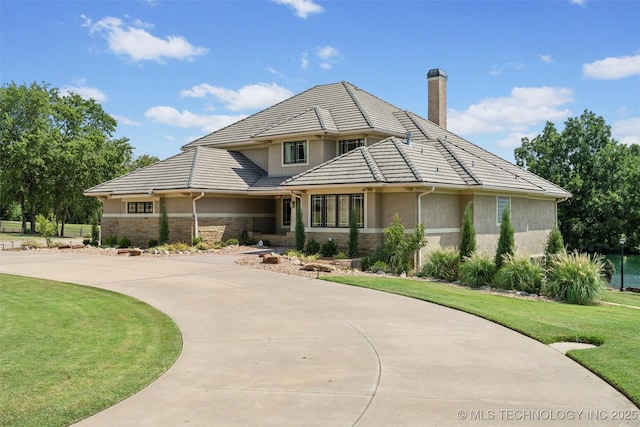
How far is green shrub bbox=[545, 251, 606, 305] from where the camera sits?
14.0m

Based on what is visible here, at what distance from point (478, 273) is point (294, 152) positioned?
563 inches

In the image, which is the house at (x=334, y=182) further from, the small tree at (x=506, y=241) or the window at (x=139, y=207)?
the small tree at (x=506, y=241)

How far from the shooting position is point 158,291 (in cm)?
1288

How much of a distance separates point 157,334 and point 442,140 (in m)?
20.2

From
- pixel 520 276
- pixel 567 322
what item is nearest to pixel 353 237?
pixel 520 276

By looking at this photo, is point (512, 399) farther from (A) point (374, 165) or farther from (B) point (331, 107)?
(B) point (331, 107)

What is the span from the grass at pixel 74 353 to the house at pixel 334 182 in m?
11.2

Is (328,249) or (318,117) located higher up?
(318,117)

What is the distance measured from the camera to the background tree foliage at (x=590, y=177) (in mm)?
41750

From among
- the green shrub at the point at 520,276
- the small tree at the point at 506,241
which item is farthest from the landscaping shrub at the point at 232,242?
the green shrub at the point at 520,276

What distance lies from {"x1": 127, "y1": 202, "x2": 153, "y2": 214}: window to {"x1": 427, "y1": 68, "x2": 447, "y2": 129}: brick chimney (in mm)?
17448

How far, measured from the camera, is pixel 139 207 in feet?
91.7

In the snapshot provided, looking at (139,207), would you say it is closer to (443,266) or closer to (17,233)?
(443,266)

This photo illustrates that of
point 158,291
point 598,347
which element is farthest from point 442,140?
point 598,347
